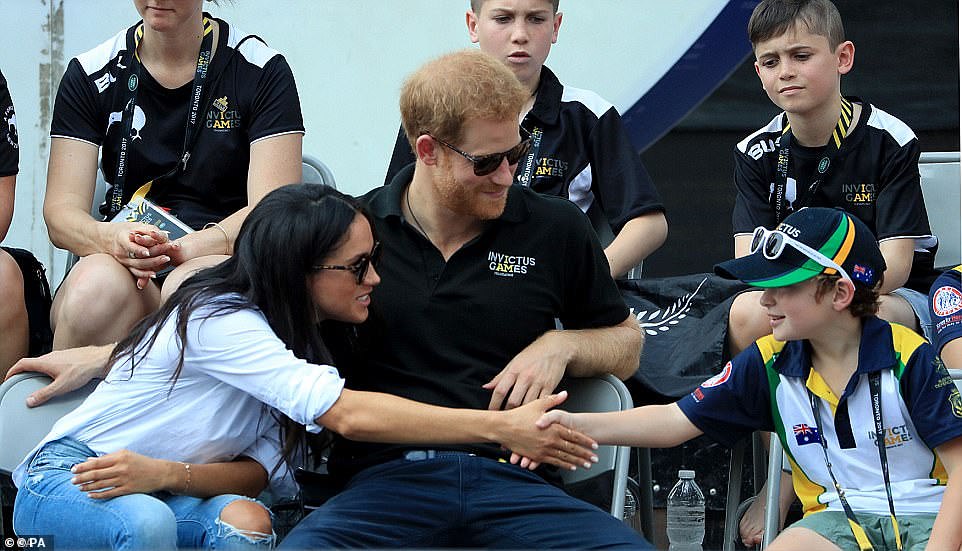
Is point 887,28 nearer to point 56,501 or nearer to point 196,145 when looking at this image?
point 196,145

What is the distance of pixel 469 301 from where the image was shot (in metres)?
2.76

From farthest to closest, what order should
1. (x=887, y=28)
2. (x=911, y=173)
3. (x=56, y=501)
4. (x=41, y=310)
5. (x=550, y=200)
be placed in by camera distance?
(x=887, y=28), (x=911, y=173), (x=41, y=310), (x=550, y=200), (x=56, y=501)

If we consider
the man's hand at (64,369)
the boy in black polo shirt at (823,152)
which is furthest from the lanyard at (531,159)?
the man's hand at (64,369)

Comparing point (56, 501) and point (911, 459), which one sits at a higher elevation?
point (911, 459)

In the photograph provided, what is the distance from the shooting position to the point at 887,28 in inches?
172

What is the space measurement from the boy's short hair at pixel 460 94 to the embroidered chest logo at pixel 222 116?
0.84 m

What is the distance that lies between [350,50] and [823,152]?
1.70 meters

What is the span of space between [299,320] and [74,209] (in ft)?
3.47

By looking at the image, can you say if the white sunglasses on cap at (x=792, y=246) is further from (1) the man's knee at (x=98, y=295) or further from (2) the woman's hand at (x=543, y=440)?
(1) the man's knee at (x=98, y=295)

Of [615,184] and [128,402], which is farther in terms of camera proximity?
[615,184]

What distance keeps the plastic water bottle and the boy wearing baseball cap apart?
1220 mm

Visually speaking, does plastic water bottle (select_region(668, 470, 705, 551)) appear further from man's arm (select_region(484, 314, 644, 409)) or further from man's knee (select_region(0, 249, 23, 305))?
man's knee (select_region(0, 249, 23, 305))

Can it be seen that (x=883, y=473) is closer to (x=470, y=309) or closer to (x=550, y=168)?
(x=470, y=309)

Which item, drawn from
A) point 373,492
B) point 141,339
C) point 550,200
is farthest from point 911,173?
point 141,339
